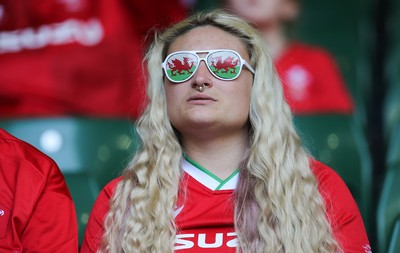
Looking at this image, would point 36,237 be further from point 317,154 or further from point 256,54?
point 317,154

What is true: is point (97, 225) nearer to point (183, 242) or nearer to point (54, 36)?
point (183, 242)

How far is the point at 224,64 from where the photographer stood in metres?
2.25

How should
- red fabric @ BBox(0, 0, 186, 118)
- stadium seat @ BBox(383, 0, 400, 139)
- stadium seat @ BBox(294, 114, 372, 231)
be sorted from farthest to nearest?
1. stadium seat @ BBox(383, 0, 400, 139)
2. red fabric @ BBox(0, 0, 186, 118)
3. stadium seat @ BBox(294, 114, 372, 231)

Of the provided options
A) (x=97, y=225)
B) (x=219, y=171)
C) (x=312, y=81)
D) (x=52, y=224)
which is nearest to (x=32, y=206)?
(x=52, y=224)

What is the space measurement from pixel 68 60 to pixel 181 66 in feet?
3.31

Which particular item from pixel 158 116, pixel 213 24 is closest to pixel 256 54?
pixel 213 24

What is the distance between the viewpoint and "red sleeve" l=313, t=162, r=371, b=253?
2121 mm

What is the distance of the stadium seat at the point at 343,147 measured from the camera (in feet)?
9.58

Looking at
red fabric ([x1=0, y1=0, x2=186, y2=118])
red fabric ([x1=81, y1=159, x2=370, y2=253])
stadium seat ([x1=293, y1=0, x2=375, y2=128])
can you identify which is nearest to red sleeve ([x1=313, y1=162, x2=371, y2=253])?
red fabric ([x1=81, y1=159, x2=370, y2=253])

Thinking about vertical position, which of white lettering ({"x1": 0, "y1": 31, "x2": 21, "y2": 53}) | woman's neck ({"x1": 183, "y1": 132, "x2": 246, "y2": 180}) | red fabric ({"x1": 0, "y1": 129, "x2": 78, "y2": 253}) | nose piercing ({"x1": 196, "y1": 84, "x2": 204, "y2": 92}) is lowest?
red fabric ({"x1": 0, "y1": 129, "x2": 78, "y2": 253})

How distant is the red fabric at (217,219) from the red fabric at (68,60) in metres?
0.91

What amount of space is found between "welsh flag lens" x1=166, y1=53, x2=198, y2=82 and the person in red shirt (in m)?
1.02

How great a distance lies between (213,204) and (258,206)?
0.41 ft

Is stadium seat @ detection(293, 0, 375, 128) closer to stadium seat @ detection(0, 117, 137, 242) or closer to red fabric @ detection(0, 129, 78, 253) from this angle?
stadium seat @ detection(0, 117, 137, 242)
